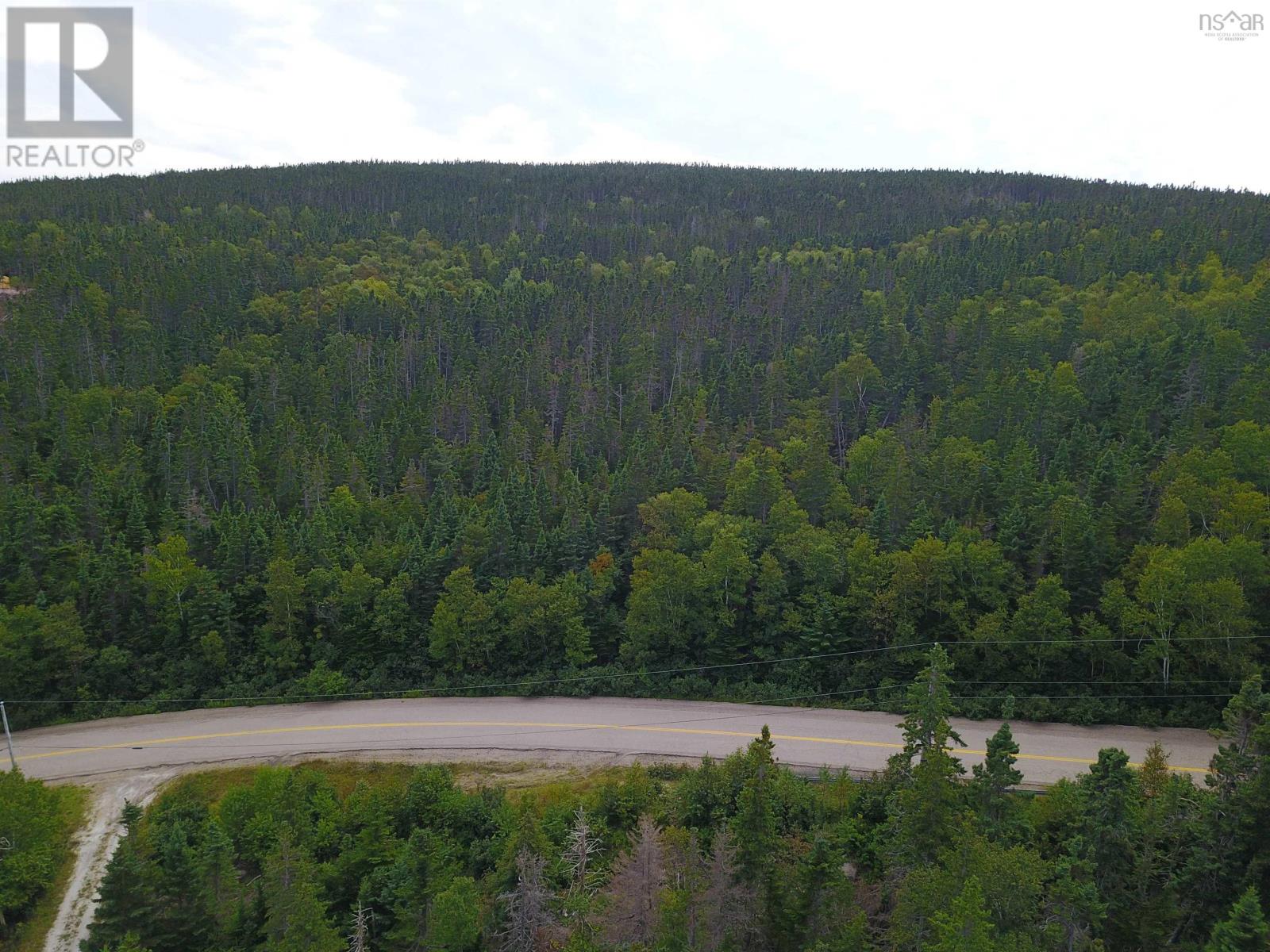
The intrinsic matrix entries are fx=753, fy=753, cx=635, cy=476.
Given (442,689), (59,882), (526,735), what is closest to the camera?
(59,882)

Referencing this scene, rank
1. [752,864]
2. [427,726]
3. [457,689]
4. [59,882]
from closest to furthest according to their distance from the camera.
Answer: [752,864] < [59,882] < [427,726] < [457,689]

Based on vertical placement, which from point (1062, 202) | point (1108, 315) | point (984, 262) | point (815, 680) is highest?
point (1062, 202)

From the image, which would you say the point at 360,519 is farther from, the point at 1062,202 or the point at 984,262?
the point at 1062,202

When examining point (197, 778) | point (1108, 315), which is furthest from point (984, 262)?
point (197, 778)

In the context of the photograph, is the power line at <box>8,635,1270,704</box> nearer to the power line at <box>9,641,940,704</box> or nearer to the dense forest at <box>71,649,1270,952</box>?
the power line at <box>9,641,940,704</box>

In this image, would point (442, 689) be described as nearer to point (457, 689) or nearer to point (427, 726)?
point (457, 689)

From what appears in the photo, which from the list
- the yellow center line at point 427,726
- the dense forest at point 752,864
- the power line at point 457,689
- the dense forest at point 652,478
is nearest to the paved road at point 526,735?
the yellow center line at point 427,726

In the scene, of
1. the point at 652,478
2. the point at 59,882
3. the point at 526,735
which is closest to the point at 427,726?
the point at 526,735
